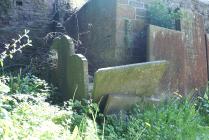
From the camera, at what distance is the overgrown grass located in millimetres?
3387

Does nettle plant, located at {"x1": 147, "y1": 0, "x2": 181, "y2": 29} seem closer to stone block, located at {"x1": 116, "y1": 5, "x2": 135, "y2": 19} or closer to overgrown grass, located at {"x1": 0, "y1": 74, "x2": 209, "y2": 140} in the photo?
stone block, located at {"x1": 116, "y1": 5, "x2": 135, "y2": 19}

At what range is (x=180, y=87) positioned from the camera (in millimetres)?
6406

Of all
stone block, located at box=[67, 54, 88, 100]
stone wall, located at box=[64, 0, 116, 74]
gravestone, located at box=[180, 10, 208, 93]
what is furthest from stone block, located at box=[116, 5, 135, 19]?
stone block, located at box=[67, 54, 88, 100]

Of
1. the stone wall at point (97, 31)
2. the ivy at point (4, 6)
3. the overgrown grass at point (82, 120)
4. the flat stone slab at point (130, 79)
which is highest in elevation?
the ivy at point (4, 6)

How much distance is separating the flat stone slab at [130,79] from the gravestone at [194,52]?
1232 mm

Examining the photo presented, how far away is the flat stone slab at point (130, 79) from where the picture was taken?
4891 millimetres

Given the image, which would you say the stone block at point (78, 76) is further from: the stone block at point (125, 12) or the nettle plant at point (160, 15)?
the nettle plant at point (160, 15)

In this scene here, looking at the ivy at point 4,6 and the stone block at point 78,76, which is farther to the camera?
the ivy at point 4,6

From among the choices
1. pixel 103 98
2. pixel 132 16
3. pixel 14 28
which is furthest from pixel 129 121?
pixel 14 28

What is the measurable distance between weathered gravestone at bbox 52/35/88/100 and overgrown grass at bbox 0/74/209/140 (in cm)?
21

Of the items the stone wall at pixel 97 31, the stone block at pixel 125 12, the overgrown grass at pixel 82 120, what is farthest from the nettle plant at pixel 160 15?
the overgrown grass at pixel 82 120

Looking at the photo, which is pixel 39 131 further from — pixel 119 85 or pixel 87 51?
pixel 87 51

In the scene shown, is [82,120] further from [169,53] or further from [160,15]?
[160,15]

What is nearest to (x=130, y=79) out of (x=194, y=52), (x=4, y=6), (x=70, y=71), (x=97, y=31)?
(x=70, y=71)
